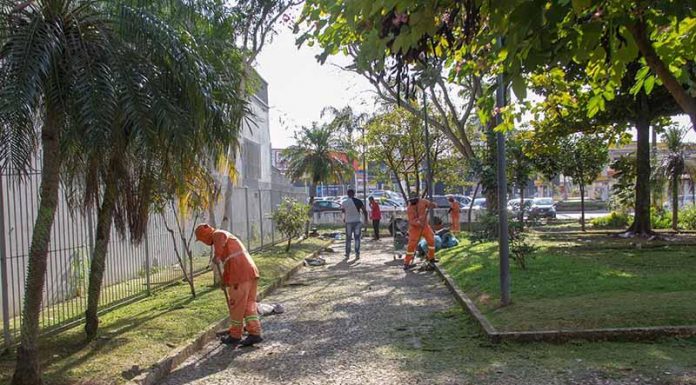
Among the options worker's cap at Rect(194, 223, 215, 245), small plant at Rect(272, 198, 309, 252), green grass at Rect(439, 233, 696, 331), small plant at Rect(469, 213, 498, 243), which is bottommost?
green grass at Rect(439, 233, 696, 331)

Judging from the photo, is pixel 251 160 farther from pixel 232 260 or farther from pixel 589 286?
pixel 232 260

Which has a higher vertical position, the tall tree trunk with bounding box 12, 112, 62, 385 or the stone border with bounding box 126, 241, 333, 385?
the tall tree trunk with bounding box 12, 112, 62, 385

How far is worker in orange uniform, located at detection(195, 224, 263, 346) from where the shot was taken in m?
7.31

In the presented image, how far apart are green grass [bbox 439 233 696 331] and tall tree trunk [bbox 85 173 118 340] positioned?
4.65m

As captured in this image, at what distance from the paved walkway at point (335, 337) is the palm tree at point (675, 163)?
45.1 ft

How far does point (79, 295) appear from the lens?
9453 mm

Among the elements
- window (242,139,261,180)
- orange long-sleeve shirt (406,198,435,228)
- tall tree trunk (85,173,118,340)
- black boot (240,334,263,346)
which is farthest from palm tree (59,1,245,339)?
window (242,139,261,180)

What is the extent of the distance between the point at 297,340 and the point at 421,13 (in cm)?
484

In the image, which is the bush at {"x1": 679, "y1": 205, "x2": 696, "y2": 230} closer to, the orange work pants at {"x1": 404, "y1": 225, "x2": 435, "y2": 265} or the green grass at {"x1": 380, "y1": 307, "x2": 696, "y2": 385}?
the orange work pants at {"x1": 404, "y1": 225, "x2": 435, "y2": 265}

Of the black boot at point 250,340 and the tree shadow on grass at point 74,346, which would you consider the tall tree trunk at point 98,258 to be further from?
the black boot at point 250,340

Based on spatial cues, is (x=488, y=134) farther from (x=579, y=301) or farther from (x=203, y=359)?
(x=203, y=359)

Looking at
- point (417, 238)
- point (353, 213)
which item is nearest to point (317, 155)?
point (353, 213)

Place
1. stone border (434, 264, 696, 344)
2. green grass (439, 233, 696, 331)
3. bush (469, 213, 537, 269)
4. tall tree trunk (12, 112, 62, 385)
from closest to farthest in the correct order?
tall tree trunk (12, 112, 62, 385) → stone border (434, 264, 696, 344) → green grass (439, 233, 696, 331) → bush (469, 213, 537, 269)

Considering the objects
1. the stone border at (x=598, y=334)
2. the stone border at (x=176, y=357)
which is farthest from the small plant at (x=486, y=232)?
the stone border at (x=598, y=334)
